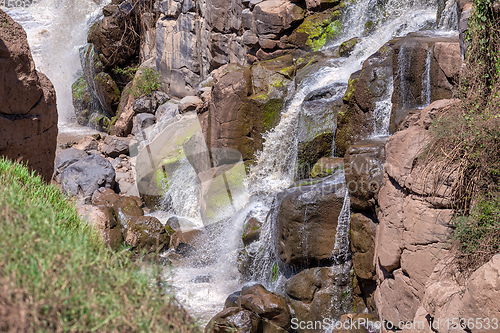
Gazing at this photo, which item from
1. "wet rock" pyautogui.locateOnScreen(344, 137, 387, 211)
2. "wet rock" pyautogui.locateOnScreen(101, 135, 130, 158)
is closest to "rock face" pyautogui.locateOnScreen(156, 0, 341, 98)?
"wet rock" pyautogui.locateOnScreen(101, 135, 130, 158)

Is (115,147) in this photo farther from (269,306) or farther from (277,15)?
(269,306)

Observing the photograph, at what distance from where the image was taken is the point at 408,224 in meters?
4.84

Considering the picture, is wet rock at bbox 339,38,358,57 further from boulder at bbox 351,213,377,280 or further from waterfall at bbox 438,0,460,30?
boulder at bbox 351,213,377,280

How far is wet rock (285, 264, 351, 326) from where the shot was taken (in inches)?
247

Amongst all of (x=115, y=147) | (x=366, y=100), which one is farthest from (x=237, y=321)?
(x=115, y=147)

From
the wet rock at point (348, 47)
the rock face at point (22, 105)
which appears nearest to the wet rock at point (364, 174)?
the wet rock at point (348, 47)

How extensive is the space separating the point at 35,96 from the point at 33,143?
0.60m

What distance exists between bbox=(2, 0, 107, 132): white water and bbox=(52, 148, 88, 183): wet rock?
16.8 feet

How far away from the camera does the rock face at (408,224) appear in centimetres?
453

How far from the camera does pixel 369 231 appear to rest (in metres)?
5.97

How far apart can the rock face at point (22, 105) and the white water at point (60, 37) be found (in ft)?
39.5

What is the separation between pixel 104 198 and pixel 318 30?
683 centimetres

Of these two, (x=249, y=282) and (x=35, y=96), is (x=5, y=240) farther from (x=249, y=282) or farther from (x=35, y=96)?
(x=249, y=282)

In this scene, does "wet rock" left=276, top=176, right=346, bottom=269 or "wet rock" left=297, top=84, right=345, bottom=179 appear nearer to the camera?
"wet rock" left=276, top=176, right=346, bottom=269
